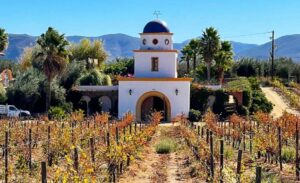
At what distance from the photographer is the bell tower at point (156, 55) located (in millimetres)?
36719

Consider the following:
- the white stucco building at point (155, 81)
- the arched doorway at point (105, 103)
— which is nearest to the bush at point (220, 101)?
the white stucco building at point (155, 81)

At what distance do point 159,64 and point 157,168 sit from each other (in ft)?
62.9

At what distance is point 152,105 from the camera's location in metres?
37.8

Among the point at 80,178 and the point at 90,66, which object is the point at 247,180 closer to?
the point at 80,178

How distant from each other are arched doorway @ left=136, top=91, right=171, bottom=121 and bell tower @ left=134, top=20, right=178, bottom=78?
1.40 m

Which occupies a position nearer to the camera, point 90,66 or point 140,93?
point 140,93

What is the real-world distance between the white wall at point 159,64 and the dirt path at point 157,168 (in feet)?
45.8

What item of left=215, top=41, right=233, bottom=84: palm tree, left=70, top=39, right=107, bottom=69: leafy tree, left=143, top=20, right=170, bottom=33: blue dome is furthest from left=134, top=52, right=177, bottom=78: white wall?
left=70, top=39, right=107, bottom=69: leafy tree

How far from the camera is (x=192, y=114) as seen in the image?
36125 millimetres

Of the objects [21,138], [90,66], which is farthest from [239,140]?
[90,66]

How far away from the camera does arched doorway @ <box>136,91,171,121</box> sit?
3644 cm

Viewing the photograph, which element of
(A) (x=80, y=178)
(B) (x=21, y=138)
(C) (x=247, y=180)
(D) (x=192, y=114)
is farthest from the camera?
(D) (x=192, y=114)

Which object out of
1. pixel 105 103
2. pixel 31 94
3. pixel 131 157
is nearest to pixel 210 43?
pixel 105 103

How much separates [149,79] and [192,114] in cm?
351
